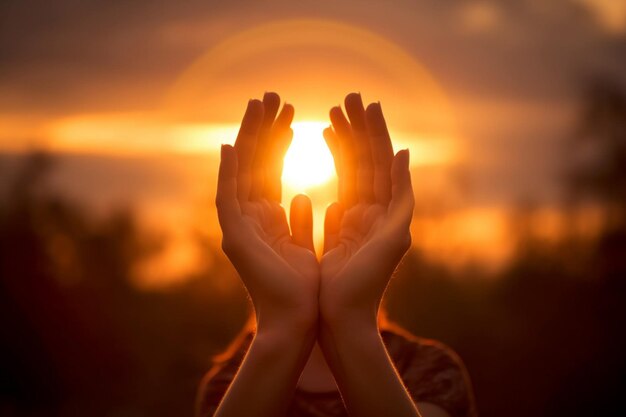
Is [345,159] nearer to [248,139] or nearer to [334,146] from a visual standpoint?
[334,146]

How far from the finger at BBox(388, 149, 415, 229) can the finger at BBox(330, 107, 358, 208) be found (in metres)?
0.29

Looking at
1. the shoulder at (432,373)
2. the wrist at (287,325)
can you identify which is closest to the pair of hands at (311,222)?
the wrist at (287,325)

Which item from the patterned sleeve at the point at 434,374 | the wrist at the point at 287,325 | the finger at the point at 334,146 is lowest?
the patterned sleeve at the point at 434,374

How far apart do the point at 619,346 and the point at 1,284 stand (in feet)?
87.7

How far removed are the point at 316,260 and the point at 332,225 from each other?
299 millimetres

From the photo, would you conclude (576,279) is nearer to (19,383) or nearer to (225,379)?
(19,383)

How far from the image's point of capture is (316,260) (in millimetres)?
3629

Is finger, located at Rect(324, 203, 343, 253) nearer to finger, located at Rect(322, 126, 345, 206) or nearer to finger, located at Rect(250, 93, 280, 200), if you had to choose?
finger, located at Rect(322, 126, 345, 206)

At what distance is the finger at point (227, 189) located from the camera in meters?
3.56

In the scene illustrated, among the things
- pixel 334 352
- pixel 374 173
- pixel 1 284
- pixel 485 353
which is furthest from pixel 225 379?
pixel 1 284

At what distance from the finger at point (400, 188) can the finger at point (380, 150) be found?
0.31 feet

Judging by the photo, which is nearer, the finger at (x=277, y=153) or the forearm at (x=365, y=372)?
the forearm at (x=365, y=372)

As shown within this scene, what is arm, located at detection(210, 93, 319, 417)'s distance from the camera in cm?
335

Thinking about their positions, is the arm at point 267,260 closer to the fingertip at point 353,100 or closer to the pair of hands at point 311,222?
the pair of hands at point 311,222
